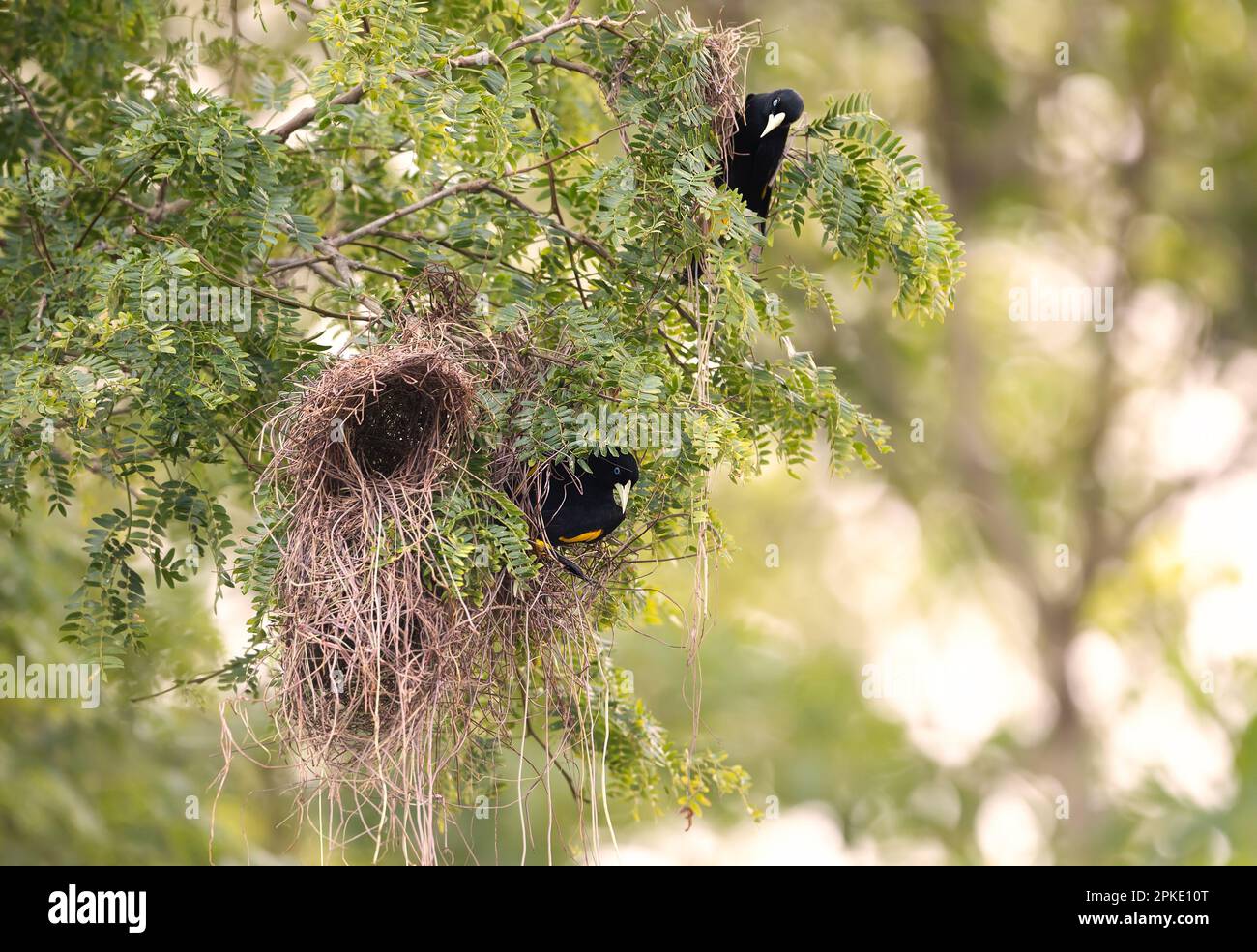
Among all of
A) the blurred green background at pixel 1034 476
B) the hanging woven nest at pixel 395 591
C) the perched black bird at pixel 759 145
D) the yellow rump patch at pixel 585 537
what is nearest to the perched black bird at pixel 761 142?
the perched black bird at pixel 759 145

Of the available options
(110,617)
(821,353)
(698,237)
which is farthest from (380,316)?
→ (821,353)

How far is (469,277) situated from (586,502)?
0.82m

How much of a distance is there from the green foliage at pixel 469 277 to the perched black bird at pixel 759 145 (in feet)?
0.22

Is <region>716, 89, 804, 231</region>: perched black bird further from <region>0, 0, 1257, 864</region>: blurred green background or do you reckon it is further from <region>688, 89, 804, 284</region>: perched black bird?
<region>0, 0, 1257, 864</region>: blurred green background

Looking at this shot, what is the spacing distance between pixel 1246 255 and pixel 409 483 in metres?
8.05

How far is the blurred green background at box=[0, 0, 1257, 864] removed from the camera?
27.6 ft

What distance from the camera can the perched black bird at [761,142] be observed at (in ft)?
8.76

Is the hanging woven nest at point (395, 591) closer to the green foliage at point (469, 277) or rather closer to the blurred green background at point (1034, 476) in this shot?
the green foliage at point (469, 277)

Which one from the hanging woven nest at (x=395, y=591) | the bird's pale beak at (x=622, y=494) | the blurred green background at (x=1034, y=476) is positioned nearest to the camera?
the hanging woven nest at (x=395, y=591)

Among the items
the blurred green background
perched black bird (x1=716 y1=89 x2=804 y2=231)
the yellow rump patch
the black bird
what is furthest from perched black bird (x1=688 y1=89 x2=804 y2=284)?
the blurred green background

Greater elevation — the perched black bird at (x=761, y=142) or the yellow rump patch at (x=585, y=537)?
the perched black bird at (x=761, y=142)

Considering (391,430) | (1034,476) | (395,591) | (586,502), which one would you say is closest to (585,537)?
(586,502)

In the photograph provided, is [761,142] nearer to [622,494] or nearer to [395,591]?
[622,494]

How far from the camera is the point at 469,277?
3174 mm
